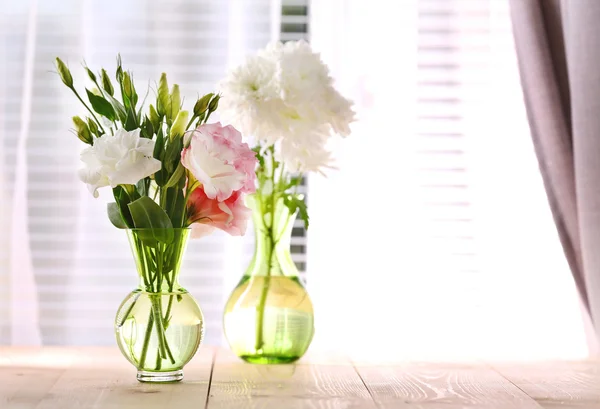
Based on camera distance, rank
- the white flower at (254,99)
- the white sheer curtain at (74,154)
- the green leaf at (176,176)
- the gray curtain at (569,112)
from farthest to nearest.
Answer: the white sheer curtain at (74,154) → the gray curtain at (569,112) → the white flower at (254,99) → the green leaf at (176,176)

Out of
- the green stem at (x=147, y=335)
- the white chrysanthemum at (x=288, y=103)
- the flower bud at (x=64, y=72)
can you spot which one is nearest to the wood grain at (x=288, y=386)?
the green stem at (x=147, y=335)

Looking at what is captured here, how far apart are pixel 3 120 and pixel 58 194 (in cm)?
20

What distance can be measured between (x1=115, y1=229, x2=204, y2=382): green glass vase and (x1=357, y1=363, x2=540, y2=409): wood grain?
0.93ft

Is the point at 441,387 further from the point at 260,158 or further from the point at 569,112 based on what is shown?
the point at 569,112

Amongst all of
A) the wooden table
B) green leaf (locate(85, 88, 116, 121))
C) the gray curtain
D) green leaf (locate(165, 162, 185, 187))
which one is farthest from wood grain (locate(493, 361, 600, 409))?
green leaf (locate(85, 88, 116, 121))

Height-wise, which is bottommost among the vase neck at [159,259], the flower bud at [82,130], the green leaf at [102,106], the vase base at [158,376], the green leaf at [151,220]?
the vase base at [158,376]

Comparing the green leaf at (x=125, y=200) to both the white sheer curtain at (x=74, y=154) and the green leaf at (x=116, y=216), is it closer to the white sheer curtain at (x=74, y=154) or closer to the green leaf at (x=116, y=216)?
the green leaf at (x=116, y=216)

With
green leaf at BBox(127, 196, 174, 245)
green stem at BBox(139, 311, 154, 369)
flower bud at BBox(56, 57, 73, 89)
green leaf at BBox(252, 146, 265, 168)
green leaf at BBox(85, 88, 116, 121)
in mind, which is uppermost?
flower bud at BBox(56, 57, 73, 89)

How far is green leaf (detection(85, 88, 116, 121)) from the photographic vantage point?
1.09 m

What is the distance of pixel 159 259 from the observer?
3.65 ft

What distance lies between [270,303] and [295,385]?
201 mm

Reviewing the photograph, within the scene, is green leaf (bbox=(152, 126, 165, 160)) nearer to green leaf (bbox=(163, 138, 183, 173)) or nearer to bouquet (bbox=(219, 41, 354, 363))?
green leaf (bbox=(163, 138, 183, 173))

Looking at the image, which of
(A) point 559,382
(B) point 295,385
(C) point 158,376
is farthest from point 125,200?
(A) point 559,382

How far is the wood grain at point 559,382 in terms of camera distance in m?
1.03
